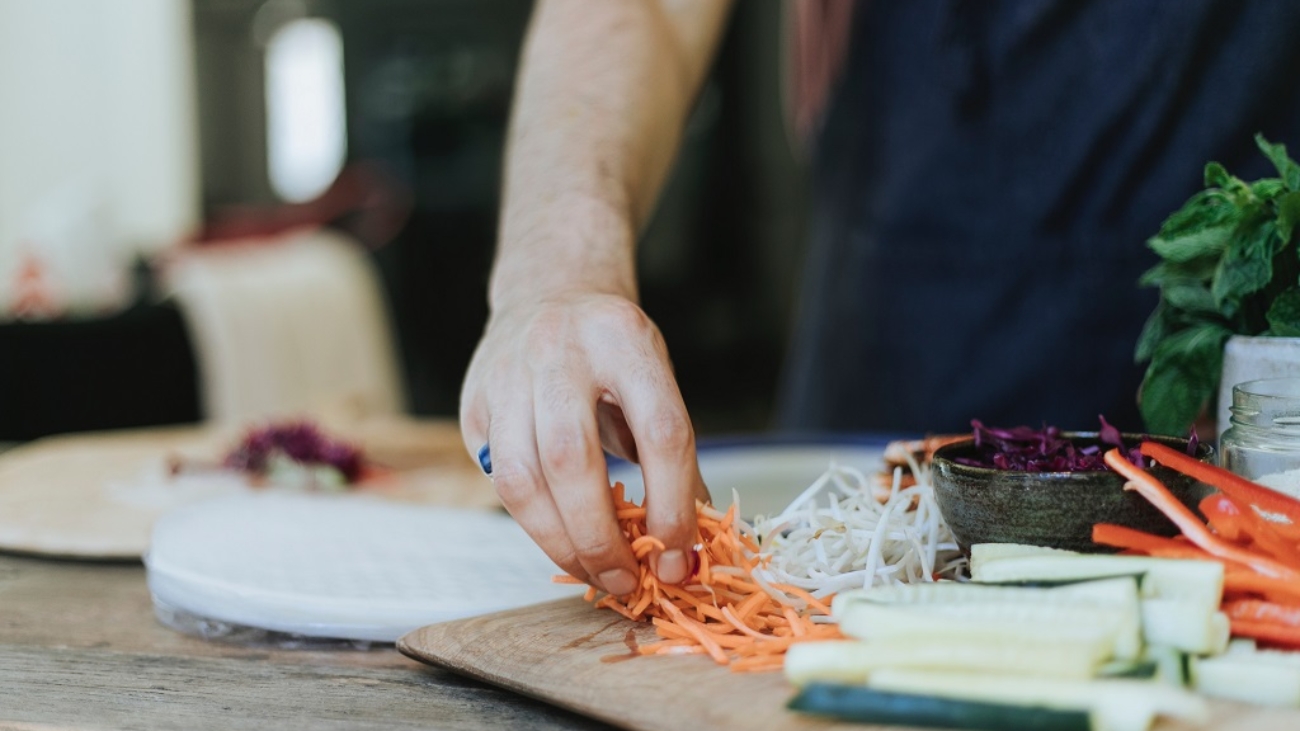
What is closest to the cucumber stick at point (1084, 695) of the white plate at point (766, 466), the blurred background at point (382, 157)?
the white plate at point (766, 466)

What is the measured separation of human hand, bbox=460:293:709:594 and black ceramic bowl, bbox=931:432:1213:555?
19 cm

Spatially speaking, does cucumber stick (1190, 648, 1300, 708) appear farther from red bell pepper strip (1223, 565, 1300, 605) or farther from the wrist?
the wrist

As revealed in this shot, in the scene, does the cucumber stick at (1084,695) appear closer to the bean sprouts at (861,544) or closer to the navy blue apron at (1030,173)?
the bean sprouts at (861,544)

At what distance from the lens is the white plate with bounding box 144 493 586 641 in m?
1.01

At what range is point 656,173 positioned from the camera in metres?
1.45

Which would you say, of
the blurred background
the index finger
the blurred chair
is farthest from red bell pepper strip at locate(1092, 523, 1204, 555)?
the blurred background

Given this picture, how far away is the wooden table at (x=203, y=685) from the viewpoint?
0.83 m

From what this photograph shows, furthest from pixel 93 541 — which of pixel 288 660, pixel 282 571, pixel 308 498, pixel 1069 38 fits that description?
pixel 1069 38

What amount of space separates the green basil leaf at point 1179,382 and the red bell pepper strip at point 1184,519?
0.88ft

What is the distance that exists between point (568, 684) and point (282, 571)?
0.40 meters

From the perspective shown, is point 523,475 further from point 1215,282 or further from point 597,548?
point 1215,282

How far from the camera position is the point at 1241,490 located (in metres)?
0.80

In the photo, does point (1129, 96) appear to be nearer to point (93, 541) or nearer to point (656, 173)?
point (656, 173)

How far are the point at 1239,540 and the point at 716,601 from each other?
35 cm
